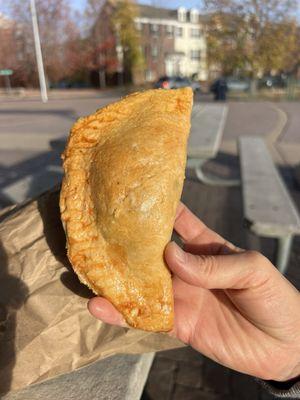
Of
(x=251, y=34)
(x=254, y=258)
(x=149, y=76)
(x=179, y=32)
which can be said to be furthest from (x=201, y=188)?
(x=179, y=32)

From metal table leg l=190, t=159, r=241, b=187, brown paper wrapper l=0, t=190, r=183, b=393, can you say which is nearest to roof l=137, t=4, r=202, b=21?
metal table leg l=190, t=159, r=241, b=187

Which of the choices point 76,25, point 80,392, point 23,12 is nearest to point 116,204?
point 80,392

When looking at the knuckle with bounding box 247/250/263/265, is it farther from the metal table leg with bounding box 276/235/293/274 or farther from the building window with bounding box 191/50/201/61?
the building window with bounding box 191/50/201/61

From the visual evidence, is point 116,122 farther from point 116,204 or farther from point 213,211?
point 213,211

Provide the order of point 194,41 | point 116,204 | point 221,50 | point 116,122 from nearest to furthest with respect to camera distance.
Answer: point 116,204, point 116,122, point 221,50, point 194,41

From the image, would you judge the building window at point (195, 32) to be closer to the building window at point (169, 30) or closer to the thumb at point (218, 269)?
the building window at point (169, 30)

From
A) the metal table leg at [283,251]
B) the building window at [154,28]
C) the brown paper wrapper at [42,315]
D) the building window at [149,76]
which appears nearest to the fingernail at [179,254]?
the brown paper wrapper at [42,315]

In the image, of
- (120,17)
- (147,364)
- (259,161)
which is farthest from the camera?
(120,17)

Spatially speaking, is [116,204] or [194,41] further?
[194,41]
